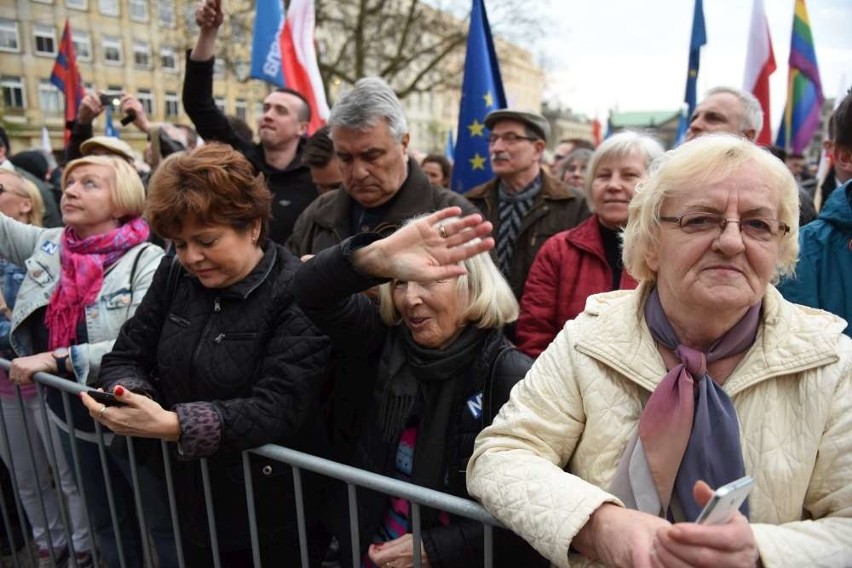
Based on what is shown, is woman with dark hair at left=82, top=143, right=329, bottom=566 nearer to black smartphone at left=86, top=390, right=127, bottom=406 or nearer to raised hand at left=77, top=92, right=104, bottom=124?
black smartphone at left=86, top=390, right=127, bottom=406

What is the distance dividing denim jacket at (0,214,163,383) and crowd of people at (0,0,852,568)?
0.01 m

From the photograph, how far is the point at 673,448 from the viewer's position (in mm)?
1317

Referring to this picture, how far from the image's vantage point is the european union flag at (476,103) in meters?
4.46

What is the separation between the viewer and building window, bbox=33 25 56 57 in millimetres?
33094

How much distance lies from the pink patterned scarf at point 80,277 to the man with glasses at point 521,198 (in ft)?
6.20

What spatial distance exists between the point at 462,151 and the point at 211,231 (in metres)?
2.76

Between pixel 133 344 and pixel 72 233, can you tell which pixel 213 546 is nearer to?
pixel 133 344

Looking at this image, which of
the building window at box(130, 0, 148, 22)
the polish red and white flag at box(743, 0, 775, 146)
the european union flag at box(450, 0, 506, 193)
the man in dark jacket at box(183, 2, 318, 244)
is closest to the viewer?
the man in dark jacket at box(183, 2, 318, 244)

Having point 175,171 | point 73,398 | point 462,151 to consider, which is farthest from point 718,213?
point 462,151

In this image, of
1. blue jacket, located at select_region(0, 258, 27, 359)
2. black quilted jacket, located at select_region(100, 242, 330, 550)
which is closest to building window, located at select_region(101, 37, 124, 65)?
blue jacket, located at select_region(0, 258, 27, 359)

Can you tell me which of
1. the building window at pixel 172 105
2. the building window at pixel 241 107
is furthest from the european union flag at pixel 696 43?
the building window at pixel 241 107

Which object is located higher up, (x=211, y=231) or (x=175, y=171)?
(x=175, y=171)

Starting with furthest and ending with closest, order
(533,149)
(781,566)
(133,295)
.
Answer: (533,149) < (133,295) < (781,566)

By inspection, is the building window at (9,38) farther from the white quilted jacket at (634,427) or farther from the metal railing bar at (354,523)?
the white quilted jacket at (634,427)
